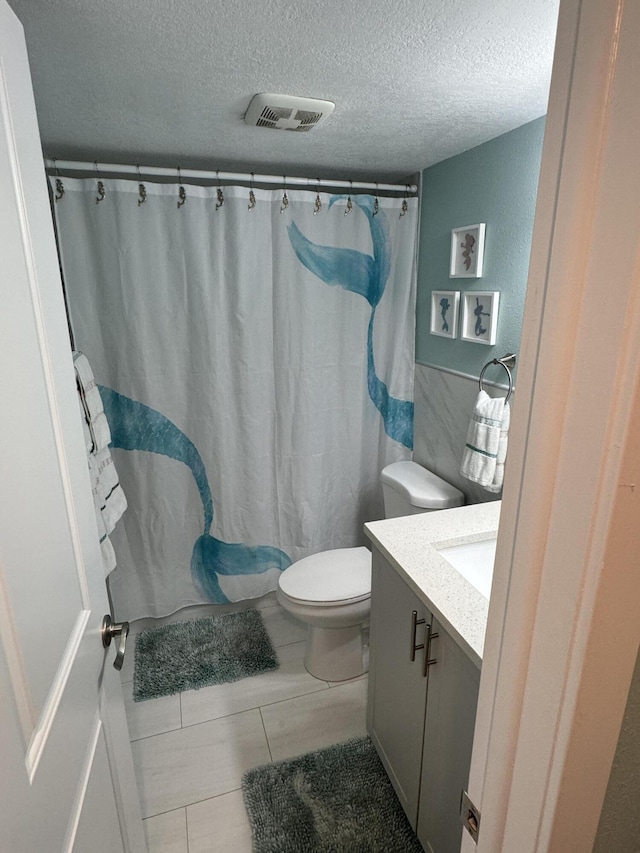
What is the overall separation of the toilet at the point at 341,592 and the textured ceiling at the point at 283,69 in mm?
1409

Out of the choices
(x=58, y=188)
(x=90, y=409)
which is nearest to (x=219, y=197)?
(x=58, y=188)

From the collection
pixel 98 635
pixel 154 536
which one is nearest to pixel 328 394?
pixel 154 536

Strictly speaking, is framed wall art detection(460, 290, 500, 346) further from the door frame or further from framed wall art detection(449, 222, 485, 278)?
the door frame

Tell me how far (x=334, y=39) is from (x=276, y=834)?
7.10 ft

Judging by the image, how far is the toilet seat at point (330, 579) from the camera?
6.41ft

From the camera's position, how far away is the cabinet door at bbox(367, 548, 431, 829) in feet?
4.48

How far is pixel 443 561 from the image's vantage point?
54.4 inches

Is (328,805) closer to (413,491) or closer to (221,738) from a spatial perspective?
(221,738)

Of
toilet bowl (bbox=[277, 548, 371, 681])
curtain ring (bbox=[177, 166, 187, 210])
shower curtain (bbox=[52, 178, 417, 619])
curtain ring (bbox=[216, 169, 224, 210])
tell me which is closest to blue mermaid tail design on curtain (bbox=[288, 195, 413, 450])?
shower curtain (bbox=[52, 178, 417, 619])

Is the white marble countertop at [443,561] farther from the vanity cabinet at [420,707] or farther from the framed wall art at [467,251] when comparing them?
the framed wall art at [467,251]

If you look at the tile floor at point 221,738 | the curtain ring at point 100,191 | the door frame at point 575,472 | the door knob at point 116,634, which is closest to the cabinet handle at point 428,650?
the door frame at point 575,472

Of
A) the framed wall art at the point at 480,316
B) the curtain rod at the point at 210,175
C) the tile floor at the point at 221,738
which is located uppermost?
the curtain rod at the point at 210,175

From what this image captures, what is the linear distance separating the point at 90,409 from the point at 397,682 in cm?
130

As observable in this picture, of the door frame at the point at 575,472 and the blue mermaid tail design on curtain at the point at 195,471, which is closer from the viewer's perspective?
the door frame at the point at 575,472
